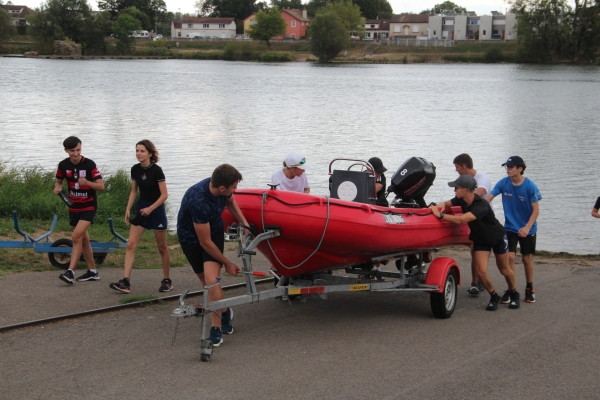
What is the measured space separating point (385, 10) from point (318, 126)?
158585 millimetres

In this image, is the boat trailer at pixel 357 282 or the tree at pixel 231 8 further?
the tree at pixel 231 8

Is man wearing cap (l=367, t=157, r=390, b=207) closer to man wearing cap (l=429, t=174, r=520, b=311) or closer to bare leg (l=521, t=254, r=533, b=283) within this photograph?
man wearing cap (l=429, t=174, r=520, b=311)

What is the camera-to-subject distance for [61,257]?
9359mm

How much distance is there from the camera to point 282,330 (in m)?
7.10

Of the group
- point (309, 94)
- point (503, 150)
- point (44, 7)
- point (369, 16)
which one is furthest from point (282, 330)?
point (369, 16)

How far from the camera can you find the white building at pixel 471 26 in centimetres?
14625

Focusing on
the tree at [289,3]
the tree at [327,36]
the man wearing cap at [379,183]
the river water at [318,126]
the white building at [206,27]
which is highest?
the tree at [289,3]

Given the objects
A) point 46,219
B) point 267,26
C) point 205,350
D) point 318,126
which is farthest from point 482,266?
point 267,26

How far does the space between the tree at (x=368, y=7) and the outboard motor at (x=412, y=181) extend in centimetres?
16565

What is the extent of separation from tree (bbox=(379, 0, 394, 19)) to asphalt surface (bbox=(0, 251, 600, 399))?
173659 mm

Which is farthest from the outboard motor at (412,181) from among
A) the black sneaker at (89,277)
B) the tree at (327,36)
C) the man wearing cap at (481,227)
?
the tree at (327,36)

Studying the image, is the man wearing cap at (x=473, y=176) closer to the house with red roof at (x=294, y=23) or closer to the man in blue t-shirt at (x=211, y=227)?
the man in blue t-shirt at (x=211, y=227)

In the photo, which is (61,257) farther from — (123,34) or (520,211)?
(123,34)

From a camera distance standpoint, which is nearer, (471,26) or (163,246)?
(163,246)
